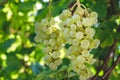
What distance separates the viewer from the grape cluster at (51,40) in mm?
985

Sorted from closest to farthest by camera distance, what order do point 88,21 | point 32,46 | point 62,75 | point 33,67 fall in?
point 88,21
point 62,75
point 33,67
point 32,46

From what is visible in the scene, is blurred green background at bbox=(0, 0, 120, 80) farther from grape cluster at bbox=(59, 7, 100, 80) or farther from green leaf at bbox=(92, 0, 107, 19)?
grape cluster at bbox=(59, 7, 100, 80)

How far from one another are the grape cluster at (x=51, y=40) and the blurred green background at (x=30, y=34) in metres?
0.16

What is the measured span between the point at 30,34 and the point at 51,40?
1.03m

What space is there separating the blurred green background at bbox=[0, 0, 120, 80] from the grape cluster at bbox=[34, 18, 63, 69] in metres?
0.16

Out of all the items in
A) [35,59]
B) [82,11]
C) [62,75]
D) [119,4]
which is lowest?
[35,59]

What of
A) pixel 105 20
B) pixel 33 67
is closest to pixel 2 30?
pixel 33 67

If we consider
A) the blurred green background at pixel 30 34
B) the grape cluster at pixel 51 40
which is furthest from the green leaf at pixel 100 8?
the grape cluster at pixel 51 40

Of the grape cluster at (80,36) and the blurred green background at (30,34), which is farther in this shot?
the blurred green background at (30,34)

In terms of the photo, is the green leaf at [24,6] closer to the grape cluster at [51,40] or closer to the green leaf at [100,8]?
the green leaf at [100,8]

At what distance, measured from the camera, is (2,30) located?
Result: 2.13 metres

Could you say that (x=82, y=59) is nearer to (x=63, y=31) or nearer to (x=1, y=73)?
(x=63, y=31)

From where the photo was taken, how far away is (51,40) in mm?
997

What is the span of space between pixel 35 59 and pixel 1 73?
9.0 inches
